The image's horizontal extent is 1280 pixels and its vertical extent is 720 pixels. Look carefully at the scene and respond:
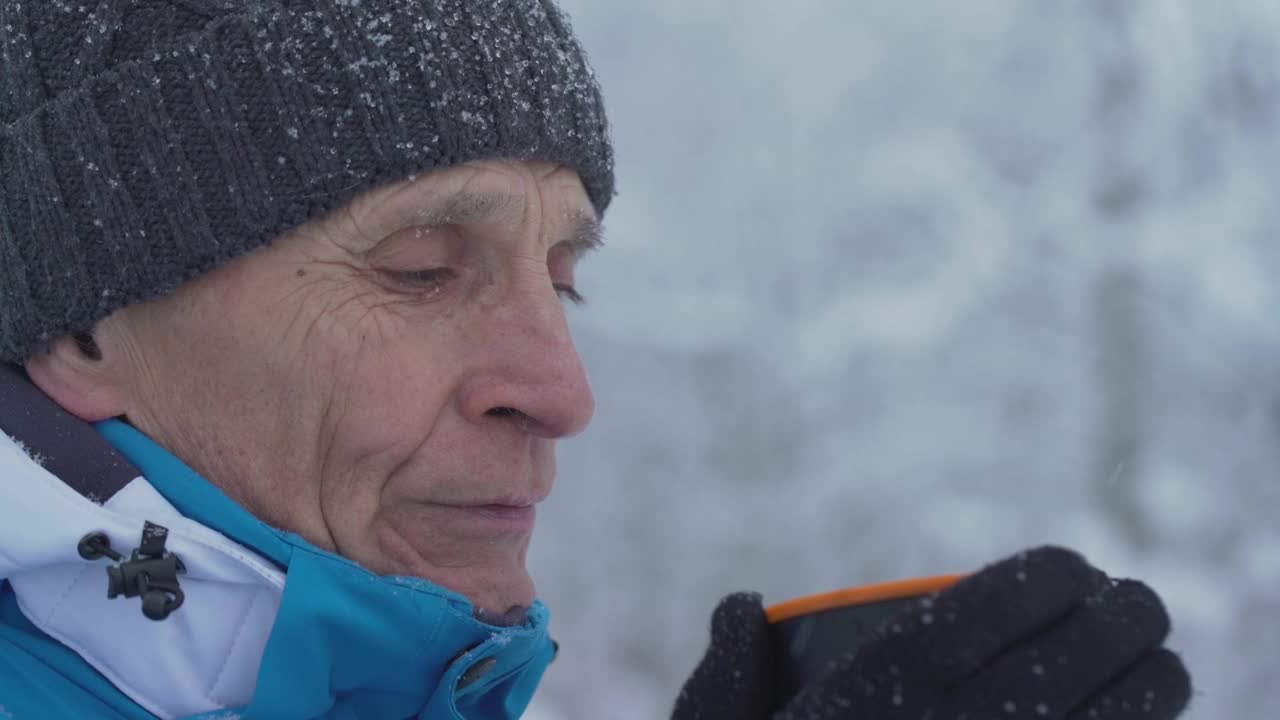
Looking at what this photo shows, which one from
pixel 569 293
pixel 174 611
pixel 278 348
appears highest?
pixel 569 293

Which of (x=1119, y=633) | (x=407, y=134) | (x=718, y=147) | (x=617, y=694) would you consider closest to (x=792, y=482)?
(x=617, y=694)

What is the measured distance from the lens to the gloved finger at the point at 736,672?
3.90 feet

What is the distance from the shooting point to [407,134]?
63.7 inches

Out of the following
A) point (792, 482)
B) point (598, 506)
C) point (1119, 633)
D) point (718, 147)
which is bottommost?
point (1119, 633)

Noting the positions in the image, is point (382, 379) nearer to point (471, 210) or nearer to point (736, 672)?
point (471, 210)

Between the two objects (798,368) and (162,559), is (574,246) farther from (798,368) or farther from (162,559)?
(798,368)

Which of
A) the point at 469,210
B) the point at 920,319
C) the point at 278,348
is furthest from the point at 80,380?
the point at 920,319

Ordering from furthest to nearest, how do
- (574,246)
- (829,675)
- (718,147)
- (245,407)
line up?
(718,147) → (574,246) → (245,407) → (829,675)

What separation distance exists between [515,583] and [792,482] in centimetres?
337

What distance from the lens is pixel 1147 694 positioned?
3.49ft

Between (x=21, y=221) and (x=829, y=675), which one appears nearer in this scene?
(x=829, y=675)

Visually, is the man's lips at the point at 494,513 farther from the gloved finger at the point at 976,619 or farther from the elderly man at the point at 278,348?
the gloved finger at the point at 976,619

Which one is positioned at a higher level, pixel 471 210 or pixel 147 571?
pixel 471 210

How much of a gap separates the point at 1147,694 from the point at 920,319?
14.6 feet
